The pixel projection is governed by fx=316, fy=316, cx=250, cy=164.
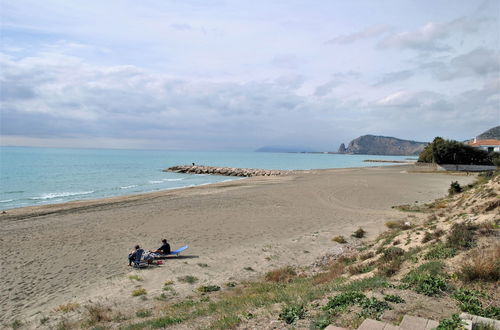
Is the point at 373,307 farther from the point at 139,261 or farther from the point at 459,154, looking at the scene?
the point at 459,154

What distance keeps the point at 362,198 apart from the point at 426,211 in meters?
8.15

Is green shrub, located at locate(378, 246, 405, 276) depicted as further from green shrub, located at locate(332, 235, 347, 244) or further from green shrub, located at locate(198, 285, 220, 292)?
green shrub, located at locate(332, 235, 347, 244)

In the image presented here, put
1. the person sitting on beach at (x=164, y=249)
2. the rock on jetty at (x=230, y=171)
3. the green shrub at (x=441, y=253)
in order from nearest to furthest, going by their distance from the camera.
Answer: the green shrub at (x=441, y=253)
the person sitting on beach at (x=164, y=249)
the rock on jetty at (x=230, y=171)

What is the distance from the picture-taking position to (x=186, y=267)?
12.2 metres

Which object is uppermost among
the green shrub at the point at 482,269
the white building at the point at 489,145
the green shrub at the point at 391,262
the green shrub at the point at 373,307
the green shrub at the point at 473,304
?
the white building at the point at 489,145

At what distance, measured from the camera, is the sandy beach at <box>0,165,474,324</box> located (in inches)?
422

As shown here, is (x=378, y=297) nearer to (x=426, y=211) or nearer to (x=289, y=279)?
(x=289, y=279)

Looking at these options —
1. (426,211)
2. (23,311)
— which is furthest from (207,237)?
(426,211)

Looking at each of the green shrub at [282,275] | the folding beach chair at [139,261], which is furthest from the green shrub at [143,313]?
the folding beach chair at [139,261]

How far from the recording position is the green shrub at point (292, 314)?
5596 mm

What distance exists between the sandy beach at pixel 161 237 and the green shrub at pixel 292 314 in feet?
15.8

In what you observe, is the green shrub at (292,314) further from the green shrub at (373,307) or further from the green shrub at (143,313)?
the green shrub at (143,313)

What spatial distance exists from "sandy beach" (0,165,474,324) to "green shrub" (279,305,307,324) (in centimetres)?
482

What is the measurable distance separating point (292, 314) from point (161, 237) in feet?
41.8
